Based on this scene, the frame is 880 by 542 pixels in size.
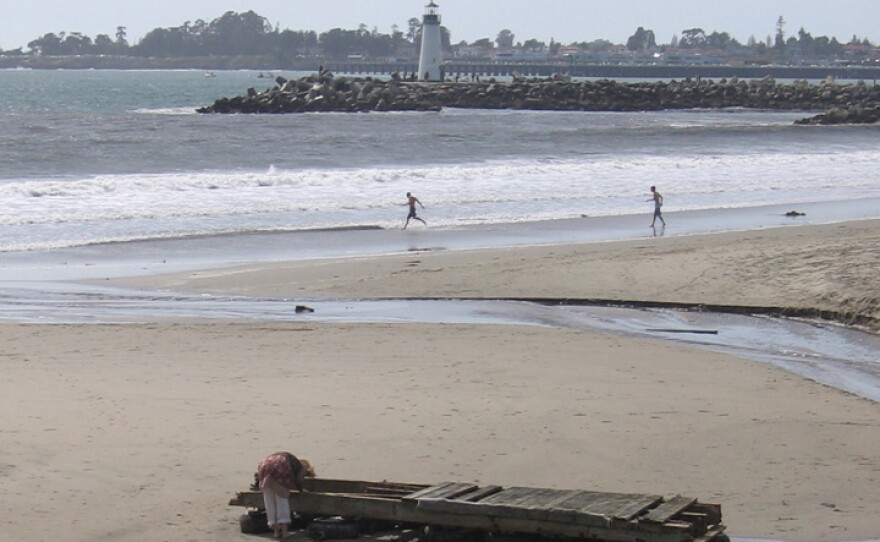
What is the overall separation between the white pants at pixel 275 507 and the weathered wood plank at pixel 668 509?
206 centimetres

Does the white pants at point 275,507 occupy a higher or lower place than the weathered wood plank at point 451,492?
lower

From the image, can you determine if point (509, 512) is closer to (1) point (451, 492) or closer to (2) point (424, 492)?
(1) point (451, 492)

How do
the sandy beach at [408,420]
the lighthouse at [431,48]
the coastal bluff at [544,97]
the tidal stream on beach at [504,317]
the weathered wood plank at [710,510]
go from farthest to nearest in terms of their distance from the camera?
the lighthouse at [431,48] → the coastal bluff at [544,97] → the tidal stream on beach at [504,317] → the sandy beach at [408,420] → the weathered wood plank at [710,510]

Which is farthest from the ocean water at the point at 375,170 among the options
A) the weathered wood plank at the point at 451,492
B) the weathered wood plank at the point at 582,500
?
the weathered wood plank at the point at 582,500

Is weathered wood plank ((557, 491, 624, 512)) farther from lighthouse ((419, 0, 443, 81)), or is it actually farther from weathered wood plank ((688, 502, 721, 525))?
lighthouse ((419, 0, 443, 81))

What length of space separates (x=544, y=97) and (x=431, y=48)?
16.0 meters

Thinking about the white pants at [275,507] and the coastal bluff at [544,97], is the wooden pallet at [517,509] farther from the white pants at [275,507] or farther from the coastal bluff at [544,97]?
the coastal bluff at [544,97]

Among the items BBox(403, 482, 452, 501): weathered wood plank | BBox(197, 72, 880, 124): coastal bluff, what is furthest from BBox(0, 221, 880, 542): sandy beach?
BBox(197, 72, 880, 124): coastal bluff

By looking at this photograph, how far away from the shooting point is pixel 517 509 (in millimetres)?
7352

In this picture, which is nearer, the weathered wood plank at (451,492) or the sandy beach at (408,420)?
the weathered wood plank at (451,492)

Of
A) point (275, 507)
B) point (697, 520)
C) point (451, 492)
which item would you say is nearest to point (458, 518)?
point (451, 492)

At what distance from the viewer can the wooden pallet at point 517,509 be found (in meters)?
7.17

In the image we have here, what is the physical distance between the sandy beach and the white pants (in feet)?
0.86

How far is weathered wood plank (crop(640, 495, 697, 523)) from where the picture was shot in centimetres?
721
